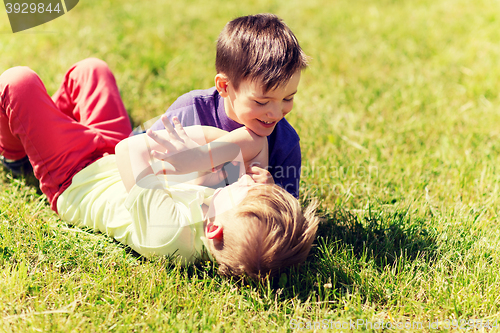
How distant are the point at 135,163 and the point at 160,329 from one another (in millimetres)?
837

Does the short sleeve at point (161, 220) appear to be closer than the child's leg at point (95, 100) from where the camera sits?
Yes

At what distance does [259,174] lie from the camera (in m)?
2.19

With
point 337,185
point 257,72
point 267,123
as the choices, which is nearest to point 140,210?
point 267,123

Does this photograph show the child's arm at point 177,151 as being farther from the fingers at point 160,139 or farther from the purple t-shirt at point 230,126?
the purple t-shirt at point 230,126

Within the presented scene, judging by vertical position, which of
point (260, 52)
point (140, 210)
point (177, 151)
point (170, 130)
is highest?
point (260, 52)

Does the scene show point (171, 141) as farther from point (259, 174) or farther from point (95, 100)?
point (95, 100)

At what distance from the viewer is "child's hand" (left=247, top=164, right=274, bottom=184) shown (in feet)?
7.07

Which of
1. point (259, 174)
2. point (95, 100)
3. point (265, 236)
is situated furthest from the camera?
point (95, 100)

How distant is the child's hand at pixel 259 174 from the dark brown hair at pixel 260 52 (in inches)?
16.9

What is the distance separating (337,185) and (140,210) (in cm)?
147

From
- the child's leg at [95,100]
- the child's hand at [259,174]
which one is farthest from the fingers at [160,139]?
the child's leg at [95,100]

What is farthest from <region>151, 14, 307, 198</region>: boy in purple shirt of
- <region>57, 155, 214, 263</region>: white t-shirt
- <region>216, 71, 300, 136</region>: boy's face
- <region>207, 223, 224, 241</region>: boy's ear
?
<region>207, 223, 224, 241</region>: boy's ear

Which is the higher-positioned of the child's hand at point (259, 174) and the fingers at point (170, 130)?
the fingers at point (170, 130)

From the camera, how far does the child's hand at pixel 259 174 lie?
2.15 m
